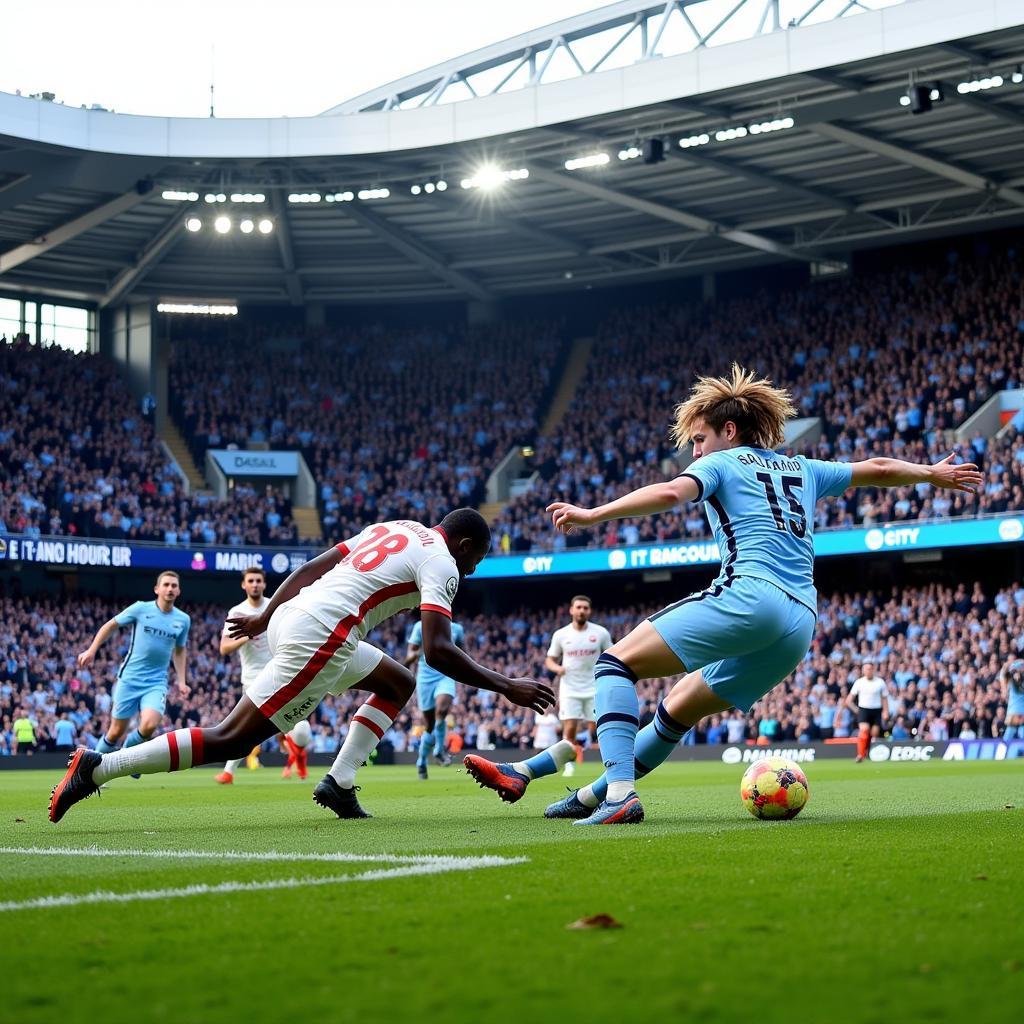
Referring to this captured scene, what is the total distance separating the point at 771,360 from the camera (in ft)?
139

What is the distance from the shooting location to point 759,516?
7688mm

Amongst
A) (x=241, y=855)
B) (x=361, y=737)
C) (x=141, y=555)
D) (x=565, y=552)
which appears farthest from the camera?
(x=565, y=552)

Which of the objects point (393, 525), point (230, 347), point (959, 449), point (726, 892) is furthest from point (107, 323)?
point (726, 892)

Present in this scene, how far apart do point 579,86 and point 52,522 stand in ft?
59.5

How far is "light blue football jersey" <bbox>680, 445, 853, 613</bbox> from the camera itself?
301 inches

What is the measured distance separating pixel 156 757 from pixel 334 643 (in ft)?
3.68

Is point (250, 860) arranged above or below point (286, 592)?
below

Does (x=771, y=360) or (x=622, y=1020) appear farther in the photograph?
(x=771, y=360)

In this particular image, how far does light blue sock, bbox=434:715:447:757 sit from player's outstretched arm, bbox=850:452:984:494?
41.8 ft

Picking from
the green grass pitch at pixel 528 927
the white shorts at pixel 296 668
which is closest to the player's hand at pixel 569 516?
the green grass pitch at pixel 528 927

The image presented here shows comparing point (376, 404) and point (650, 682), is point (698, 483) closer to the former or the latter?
point (650, 682)

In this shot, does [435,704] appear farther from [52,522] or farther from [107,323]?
[107,323]

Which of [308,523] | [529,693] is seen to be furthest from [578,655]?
[308,523]

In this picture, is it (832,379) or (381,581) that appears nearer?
(381,581)
